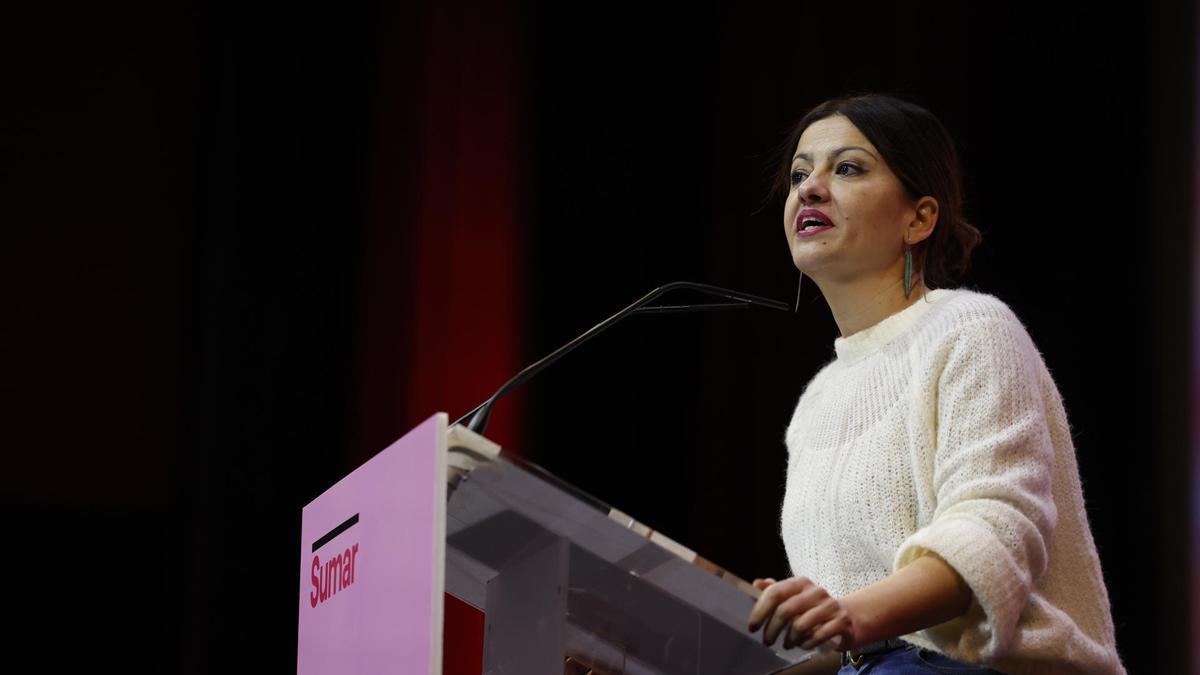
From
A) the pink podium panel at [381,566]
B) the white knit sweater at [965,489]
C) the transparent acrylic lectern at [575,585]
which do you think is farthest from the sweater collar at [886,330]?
the pink podium panel at [381,566]

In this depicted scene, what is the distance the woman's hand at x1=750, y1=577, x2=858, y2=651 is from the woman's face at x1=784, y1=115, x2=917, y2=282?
0.66 metres

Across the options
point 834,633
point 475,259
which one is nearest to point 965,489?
point 834,633

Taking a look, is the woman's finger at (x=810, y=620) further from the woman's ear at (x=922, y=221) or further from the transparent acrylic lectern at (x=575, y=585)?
the woman's ear at (x=922, y=221)

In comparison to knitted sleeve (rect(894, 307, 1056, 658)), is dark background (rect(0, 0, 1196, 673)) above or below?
above

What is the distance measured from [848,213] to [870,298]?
121mm

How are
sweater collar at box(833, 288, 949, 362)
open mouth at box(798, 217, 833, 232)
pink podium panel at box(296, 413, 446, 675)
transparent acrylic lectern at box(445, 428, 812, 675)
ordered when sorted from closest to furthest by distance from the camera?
pink podium panel at box(296, 413, 446, 675)
transparent acrylic lectern at box(445, 428, 812, 675)
sweater collar at box(833, 288, 949, 362)
open mouth at box(798, 217, 833, 232)

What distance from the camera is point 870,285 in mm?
1926

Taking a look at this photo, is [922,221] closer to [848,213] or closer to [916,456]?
[848,213]

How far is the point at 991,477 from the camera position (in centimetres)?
150

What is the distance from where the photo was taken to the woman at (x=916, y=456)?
1428 millimetres

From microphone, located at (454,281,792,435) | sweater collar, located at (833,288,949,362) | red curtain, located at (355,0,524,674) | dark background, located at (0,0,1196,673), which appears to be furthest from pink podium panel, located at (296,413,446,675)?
red curtain, located at (355,0,524,674)

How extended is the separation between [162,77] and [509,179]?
3.00ft

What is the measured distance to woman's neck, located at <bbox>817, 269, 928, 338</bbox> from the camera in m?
1.91

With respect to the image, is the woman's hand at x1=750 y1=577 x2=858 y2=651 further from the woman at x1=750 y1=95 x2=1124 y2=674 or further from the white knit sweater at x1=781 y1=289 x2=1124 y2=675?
the white knit sweater at x1=781 y1=289 x2=1124 y2=675
